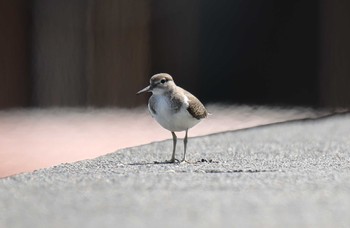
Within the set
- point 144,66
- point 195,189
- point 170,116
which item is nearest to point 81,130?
point 144,66

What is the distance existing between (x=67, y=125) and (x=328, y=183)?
2.39 meters

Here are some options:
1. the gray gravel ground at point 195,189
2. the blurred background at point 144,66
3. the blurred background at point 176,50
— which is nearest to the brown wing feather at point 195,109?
the gray gravel ground at point 195,189

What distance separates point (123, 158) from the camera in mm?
5742

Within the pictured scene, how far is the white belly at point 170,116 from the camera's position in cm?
540

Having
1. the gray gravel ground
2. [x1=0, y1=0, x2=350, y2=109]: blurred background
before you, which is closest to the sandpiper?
the gray gravel ground

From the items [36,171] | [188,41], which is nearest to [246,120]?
[188,41]

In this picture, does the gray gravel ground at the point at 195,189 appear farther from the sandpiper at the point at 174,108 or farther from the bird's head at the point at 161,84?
the bird's head at the point at 161,84

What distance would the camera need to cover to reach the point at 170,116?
213 inches

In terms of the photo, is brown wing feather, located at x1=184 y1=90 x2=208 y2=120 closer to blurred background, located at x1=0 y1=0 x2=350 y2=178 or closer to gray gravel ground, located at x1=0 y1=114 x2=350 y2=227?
gray gravel ground, located at x1=0 y1=114 x2=350 y2=227

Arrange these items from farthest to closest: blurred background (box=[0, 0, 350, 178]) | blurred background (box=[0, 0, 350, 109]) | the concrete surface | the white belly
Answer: blurred background (box=[0, 0, 350, 109]) < blurred background (box=[0, 0, 350, 178]) < the concrete surface < the white belly

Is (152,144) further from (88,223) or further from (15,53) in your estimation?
(88,223)

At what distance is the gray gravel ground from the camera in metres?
3.57

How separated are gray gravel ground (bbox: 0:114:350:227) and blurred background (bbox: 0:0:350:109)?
853 mm

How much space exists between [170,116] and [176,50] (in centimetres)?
210
